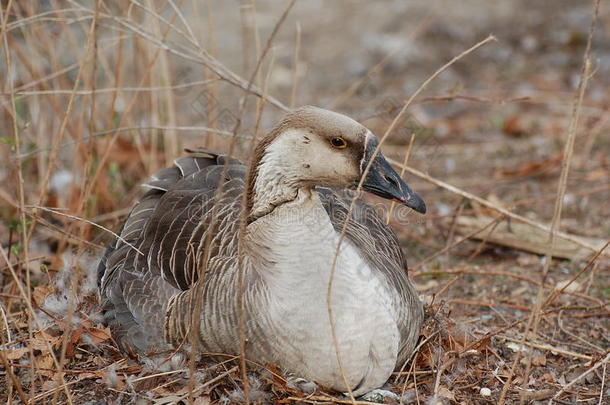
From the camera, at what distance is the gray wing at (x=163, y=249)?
3.90 meters

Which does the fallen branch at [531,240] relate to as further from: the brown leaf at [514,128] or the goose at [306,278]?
the brown leaf at [514,128]

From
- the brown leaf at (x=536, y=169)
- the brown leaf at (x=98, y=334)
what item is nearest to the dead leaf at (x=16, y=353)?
the brown leaf at (x=98, y=334)

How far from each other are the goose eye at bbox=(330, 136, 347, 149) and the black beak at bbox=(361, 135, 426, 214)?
0.33 feet

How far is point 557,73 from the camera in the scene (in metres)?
9.39

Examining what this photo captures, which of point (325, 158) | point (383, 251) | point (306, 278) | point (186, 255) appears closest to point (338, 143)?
point (325, 158)

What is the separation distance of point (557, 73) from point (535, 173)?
9.84ft

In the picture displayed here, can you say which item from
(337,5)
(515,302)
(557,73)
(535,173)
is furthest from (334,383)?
(337,5)

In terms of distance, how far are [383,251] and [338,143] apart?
0.86 meters

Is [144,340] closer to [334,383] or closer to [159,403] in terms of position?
[159,403]

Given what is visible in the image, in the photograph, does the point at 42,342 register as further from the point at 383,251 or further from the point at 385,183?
the point at 385,183

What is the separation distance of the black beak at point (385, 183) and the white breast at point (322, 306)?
11.4 inches

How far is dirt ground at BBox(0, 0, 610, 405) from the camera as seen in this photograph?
3738mm

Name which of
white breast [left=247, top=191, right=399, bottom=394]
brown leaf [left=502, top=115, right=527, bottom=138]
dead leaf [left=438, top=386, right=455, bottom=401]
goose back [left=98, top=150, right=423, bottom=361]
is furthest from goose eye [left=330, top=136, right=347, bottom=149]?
brown leaf [left=502, top=115, right=527, bottom=138]

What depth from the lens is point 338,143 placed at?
342 cm
